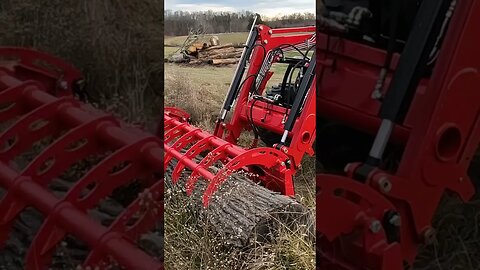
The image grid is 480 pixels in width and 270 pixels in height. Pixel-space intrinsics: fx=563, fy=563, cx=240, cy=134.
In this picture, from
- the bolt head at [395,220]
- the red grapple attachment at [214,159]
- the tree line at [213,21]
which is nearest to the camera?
the tree line at [213,21]

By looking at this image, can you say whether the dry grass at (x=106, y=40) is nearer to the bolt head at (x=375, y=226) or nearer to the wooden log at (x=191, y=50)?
the wooden log at (x=191, y=50)

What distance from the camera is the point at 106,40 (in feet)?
3.11

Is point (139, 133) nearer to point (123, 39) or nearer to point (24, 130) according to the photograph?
point (123, 39)

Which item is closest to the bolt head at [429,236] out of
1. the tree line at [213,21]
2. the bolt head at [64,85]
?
the tree line at [213,21]

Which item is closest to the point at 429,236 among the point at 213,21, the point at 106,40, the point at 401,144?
the point at 401,144

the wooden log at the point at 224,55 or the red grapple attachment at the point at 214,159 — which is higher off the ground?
the wooden log at the point at 224,55

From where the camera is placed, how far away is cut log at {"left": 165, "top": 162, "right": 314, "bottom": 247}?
1686mm

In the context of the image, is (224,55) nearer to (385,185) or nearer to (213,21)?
(213,21)

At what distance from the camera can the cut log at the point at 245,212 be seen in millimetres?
1686

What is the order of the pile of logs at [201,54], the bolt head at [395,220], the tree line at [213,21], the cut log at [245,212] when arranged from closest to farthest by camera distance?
the tree line at [213,21], the bolt head at [395,220], the pile of logs at [201,54], the cut log at [245,212]

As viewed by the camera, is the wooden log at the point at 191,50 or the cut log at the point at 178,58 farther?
the wooden log at the point at 191,50

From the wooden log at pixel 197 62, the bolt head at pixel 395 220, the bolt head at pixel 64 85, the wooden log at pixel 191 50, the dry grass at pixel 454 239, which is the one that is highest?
the wooden log at pixel 191 50

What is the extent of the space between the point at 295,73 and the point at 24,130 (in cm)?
90

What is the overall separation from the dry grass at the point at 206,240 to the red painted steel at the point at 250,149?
0.46ft
